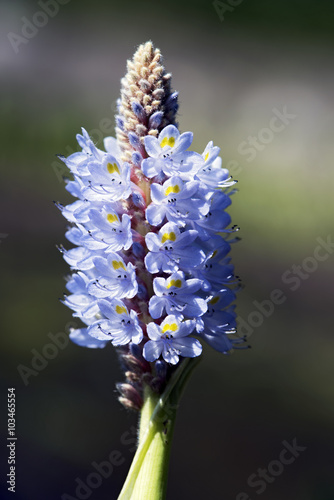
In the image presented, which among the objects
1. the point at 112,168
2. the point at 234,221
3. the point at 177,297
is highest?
the point at 234,221

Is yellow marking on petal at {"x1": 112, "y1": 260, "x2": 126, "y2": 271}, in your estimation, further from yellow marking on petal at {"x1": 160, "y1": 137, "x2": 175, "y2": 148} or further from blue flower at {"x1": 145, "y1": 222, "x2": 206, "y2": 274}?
yellow marking on petal at {"x1": 160, "y1": 137, "x2": 175, "y2": 148}

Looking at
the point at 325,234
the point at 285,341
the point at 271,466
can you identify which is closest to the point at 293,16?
the point at 325,234

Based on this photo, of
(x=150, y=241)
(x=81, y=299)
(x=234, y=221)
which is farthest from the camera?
(x=234, y=221)

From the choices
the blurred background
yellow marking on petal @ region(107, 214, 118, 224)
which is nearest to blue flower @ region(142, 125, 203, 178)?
yellow marking on petal @ region(107, 214, 118, 224)

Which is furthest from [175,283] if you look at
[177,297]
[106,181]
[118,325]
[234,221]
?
[234,221]

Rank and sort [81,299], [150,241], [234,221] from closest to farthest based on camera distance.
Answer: [150,241] → [81,299] → [234,221]

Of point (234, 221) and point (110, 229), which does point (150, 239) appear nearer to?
point (110, 229)
